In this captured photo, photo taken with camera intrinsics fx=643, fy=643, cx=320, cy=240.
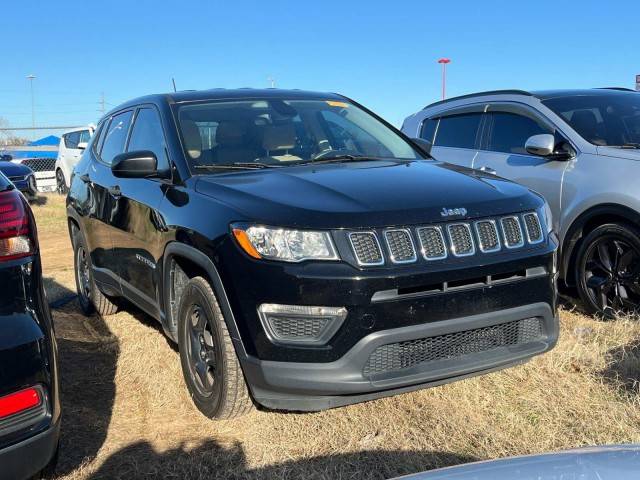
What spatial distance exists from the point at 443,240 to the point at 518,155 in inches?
118

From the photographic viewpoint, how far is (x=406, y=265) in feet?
8.87

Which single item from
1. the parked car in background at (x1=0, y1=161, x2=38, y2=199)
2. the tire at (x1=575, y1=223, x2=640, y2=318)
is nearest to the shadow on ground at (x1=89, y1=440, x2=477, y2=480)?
the tire at (x1=575, y1=223, x2=640, y2=318)

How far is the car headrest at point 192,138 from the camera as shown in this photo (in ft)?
12.1

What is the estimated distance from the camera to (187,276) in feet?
11.3

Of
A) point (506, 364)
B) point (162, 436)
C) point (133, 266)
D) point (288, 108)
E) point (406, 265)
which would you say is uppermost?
point (288, 108)

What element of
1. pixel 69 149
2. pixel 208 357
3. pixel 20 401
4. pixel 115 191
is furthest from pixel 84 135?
pixel 20 401

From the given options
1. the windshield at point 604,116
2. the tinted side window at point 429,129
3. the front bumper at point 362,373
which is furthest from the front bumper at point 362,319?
the tinted side window at point 429,129

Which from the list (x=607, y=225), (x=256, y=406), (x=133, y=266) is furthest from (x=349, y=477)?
(x=607, y=225)

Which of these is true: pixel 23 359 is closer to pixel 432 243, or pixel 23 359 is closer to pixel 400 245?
pixel 400 245

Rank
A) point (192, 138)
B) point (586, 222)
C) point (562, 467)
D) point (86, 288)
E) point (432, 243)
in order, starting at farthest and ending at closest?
point (86, 288) → point (586, 222) → point (192, 138) → point (432, 243) → point (562, 467)

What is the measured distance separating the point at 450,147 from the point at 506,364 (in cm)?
366

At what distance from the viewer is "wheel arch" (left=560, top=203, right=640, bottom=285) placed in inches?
172

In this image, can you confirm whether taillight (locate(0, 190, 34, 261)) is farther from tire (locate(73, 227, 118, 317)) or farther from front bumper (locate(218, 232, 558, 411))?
tire (locate(73, 227, 118, 317))

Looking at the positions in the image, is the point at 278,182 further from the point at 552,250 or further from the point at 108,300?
the point at 108,300
